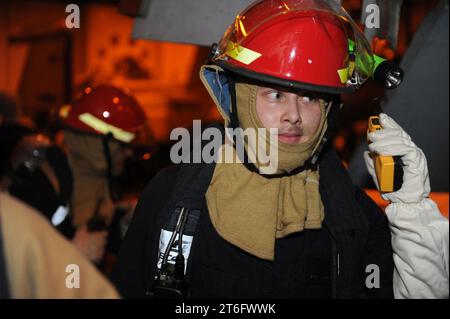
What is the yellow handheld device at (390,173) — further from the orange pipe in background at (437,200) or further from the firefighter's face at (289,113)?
the orange pipe in background at (437,200)

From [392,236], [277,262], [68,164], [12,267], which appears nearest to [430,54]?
[392,236]

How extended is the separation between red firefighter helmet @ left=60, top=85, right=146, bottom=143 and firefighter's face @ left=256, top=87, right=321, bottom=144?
1999mm

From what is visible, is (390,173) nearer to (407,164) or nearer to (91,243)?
(407,164)

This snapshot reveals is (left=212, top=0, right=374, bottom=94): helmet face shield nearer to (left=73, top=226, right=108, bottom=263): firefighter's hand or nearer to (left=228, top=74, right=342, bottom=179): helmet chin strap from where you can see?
(left=228, top=74, right=342, bottom=179): helmet chin strap

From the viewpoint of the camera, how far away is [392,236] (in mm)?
2178

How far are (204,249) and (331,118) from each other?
0.82 meters

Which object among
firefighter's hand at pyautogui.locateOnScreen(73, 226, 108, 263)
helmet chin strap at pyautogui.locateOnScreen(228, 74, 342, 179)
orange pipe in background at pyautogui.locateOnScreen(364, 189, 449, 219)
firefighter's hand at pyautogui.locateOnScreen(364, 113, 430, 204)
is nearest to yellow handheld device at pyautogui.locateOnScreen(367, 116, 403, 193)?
firefighter's hand at pyautogui.locateOnScreen(364, 113, 430, 204)

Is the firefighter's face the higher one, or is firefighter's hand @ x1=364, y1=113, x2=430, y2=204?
the firefighter's face

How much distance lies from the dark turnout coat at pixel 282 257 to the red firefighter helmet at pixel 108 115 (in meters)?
1.79

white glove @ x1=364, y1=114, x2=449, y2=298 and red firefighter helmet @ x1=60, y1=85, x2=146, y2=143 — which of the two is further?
red firefighter helmet @ x1=60, y1=85, x2=146, y2=143

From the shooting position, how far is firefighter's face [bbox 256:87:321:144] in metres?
2.23

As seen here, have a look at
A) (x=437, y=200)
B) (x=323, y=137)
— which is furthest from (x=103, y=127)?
(x=437, y=200)
